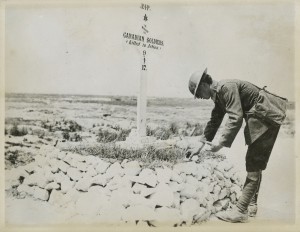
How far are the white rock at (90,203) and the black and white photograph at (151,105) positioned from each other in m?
0.03

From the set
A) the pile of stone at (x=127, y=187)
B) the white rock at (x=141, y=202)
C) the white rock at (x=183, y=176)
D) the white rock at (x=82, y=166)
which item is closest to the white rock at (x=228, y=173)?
the pile of stone at (x=127, y=187)

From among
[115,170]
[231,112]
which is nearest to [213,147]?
[231,112]

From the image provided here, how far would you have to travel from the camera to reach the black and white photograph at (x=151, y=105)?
88.7 inches

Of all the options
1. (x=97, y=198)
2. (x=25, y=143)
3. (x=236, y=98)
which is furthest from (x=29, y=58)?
(x=236, y=98)

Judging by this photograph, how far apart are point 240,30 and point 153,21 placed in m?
0.49

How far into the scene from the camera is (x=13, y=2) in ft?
7.50

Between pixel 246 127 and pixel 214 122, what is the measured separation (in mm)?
182

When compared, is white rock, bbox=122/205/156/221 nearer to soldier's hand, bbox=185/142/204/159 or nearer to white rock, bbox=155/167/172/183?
white rock, bbox=155/167/172/183

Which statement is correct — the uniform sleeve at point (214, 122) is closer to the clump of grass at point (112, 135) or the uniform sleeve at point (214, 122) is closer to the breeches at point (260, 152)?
the breeches at point (260, 152)

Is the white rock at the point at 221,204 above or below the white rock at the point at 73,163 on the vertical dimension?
below

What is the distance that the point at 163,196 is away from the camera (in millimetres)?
2223

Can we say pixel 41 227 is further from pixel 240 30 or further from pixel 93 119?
pixel 240 30

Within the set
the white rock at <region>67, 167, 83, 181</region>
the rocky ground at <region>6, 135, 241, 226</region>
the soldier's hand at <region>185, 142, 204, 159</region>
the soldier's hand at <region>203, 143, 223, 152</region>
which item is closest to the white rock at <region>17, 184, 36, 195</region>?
the rocky ground at <region>6, 135, 241, 226</region>

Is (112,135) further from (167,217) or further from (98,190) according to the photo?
(167,217)
